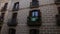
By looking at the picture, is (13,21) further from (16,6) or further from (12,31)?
(16,6)

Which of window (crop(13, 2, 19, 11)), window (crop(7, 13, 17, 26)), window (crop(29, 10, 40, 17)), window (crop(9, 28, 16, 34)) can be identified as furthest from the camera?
window (crop(13, 2, 19, 11))

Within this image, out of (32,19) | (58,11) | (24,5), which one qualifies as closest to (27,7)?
(24,5)

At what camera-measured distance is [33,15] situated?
15.4 metres

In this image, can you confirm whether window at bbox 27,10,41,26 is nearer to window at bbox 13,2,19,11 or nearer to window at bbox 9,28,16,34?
window at bbox 13,2,19,11

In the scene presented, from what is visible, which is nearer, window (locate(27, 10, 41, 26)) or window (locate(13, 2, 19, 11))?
window (locate(27, 10, 41, 26))

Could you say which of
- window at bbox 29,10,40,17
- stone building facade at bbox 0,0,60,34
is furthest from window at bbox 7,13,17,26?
window at bbox 29,10,40,17

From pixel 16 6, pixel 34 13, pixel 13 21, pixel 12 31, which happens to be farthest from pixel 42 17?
pixel 16 6

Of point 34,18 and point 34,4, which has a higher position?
point 34,4

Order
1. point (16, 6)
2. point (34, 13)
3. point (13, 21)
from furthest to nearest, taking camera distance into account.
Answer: point (16, 6), point (13, 21), point (34, 13)

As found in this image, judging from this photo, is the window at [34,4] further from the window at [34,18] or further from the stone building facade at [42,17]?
the window at [34,18]

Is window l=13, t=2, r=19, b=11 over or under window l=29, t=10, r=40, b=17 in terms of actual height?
over

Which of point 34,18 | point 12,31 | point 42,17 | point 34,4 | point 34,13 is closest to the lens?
point 42,17

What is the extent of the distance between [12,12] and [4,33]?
3.27 meters

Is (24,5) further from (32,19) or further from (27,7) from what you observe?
(32,19)
